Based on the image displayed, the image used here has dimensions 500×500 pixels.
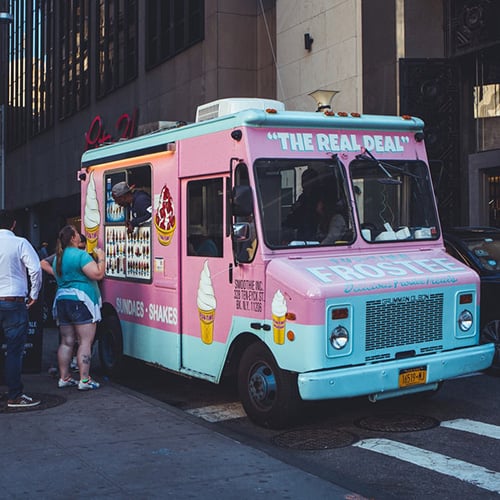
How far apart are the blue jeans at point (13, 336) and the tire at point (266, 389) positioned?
2.22m

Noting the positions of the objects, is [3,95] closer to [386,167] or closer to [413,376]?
[386,167]

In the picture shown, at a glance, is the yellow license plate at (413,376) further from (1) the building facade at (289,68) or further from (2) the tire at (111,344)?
(2) the tire at (111,344)

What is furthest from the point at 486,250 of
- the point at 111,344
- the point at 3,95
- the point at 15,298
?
the point at 3,95

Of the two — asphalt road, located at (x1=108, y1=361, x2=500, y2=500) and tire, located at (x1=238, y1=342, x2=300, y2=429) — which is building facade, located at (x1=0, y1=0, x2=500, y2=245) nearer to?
asphalt road, located at (x1=108, y1=361, x2=500, y2=500)

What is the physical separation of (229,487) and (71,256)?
4.17 meters

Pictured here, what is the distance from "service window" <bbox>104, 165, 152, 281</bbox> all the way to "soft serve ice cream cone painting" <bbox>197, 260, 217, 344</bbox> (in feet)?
3.86

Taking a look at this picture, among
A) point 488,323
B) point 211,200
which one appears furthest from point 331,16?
point 211,200

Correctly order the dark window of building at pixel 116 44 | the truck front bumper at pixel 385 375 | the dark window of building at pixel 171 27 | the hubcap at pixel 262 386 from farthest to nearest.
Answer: the dark window of building at pixel 116 44 → the dark window of building at pixel 171 27 → the hubcap at pixel 262 386 → the truck front bumper at pixel 385 375

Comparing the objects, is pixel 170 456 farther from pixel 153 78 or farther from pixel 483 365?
pixel 153 78

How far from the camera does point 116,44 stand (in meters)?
30.3

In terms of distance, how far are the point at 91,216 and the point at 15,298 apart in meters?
2.61

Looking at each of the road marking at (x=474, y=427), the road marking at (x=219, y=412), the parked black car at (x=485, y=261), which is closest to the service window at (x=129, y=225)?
the road marking at (x=219, y=412)

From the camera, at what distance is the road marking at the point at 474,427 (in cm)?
722

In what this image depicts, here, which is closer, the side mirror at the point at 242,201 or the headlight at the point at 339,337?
the headlight at the point at 339,337
